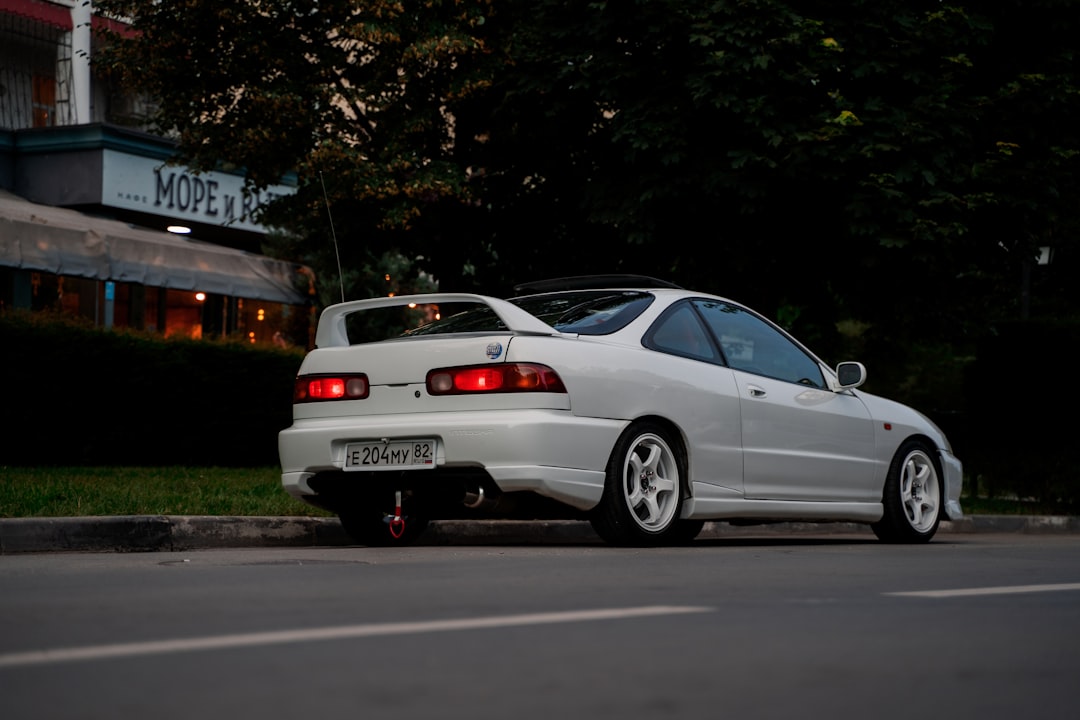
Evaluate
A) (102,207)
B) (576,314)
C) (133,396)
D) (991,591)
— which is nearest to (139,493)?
(576,314)

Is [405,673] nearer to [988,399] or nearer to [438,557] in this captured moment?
[438,557]

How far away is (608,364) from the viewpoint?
8.12 m

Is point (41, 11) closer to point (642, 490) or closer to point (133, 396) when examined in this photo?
point (133, 396)

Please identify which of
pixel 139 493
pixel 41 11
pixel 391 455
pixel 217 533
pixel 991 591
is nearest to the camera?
pixel 991 591

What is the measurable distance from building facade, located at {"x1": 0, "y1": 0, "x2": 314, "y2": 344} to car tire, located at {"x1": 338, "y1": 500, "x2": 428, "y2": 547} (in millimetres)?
14909

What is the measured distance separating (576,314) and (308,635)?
4.56 metres

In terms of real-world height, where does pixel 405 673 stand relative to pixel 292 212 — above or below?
below

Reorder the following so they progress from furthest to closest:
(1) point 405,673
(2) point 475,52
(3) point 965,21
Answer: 1. (2) point 475,52
2. (3) point 965,21
3. (1) point 405,673

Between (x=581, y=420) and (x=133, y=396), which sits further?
(x=133, y=396)

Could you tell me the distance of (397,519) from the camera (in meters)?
8.41

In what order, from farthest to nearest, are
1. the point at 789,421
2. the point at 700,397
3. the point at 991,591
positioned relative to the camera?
the point at 789,421, the point at 700,397, the point at 991,591

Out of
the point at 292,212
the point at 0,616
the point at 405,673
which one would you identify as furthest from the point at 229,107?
the point at 405,673

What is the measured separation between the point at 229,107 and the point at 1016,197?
923 cm

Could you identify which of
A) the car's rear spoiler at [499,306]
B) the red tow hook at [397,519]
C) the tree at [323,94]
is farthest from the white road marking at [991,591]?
the tree at [323,94]
